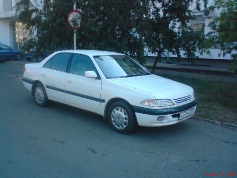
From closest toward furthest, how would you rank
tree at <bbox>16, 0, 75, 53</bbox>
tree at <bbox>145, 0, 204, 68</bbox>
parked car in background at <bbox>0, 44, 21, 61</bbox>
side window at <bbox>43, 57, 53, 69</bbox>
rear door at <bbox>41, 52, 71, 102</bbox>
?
rear door at <bbox>41, 52, 71, 102</bbox>, side window at <bbox>43, 57, 53, 69</bbox>, tree at <bbox>16, 0, 75, 53</bbox>, tree at <bbox>145, 0, 204, 68</bbox>, parked car in background at <bbox>0, 44, 21, 61</bbox>

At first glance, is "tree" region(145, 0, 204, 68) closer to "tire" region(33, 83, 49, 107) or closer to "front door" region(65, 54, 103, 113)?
"tire" region(33, 83, 49, 107)

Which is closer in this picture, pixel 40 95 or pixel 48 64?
pixel 48 64

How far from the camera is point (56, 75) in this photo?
24.2ft

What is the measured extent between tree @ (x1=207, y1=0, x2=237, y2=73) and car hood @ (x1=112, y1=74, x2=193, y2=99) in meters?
2.54

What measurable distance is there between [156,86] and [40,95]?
340 centimetres

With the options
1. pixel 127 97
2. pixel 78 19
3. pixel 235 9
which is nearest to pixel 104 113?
pixel 127 97

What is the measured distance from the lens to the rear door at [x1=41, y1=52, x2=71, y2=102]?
7229mm

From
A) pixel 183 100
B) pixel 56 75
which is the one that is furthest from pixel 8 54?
pixel 183 100

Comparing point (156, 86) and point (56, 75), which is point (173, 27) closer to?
point (56, 75)

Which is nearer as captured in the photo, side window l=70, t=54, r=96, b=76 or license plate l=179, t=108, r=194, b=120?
license plate l=179, t=108, r=194, b=120

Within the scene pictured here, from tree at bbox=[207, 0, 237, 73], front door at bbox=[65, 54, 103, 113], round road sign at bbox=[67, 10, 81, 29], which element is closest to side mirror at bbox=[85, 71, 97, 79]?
front door at bbox=[65, 54, 103, 113]

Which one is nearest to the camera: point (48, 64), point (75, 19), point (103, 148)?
point (103, 148)

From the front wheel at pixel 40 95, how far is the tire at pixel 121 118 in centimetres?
243

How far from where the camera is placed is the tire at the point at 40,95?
307 inches
